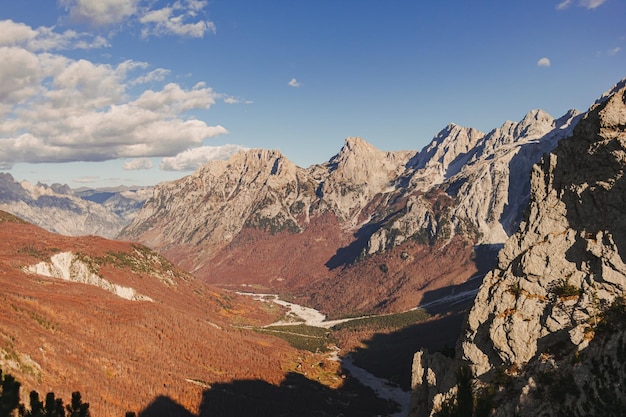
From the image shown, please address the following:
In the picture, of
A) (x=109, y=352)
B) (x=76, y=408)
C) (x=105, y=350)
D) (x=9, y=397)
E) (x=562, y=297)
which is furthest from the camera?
(x=109, y=352)

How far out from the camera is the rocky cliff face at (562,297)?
116 ft

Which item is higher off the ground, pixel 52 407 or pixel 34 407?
pixel 34 407

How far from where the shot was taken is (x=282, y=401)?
156 meters

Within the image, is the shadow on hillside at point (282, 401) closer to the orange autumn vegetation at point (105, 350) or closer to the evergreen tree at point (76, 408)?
the orange autumn vegetation at point (105, 350)

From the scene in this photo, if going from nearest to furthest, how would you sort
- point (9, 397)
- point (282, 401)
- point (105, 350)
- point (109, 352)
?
point (9, 397) < point (105, 350) < point (109, 352) < point (282, 401)

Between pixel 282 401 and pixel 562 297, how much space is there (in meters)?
132

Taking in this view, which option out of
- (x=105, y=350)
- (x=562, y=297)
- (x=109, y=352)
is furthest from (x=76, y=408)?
(x=109, y=352)

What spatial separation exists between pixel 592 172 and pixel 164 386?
131817mm

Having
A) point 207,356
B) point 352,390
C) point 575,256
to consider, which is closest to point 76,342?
point 207,356

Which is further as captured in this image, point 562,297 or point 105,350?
point 105,350

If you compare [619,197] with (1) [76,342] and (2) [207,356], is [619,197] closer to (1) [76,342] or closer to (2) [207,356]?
(1) [76,342]

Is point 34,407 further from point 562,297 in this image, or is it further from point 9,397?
point 562,297

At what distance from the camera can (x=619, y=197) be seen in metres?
44.4

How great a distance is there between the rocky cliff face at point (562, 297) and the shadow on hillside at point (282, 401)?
9392cm
